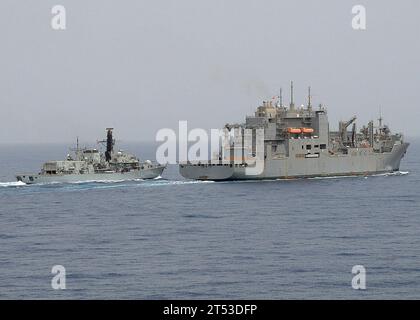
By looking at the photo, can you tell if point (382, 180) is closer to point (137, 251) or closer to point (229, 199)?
point (229, 199)

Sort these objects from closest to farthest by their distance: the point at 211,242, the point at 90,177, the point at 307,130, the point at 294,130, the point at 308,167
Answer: the point at 211,242
the point at 90,177
the point at 294,130
the point at 307,130
the point at 308,167

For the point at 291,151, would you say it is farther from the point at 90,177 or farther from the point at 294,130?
the point at 90,177

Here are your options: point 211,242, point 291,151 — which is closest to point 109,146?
point 291,151

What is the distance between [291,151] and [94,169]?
21.5 m

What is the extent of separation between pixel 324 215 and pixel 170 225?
40.5ft

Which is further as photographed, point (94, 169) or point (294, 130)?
point (294, 130)

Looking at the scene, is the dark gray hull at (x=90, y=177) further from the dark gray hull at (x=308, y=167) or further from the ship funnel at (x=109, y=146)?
the dark gray hull at (x=308, y=167)

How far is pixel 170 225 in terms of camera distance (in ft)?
191

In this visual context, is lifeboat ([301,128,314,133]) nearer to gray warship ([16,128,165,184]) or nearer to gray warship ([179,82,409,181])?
gray warship ([179,82,409,181])

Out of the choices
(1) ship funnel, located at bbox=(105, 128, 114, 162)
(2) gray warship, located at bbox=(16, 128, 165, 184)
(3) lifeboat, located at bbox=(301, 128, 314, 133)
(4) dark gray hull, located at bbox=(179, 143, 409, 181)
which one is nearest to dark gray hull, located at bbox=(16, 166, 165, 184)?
(2) gray warship, located at bbox=(16, 128, 165, 184)

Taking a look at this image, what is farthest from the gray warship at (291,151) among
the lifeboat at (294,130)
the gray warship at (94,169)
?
the gray warship at (94,169)

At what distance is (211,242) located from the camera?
49844 mm

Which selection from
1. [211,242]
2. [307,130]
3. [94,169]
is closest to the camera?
[211,242]

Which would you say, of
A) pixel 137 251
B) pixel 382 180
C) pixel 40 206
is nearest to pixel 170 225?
pixel 137 251
